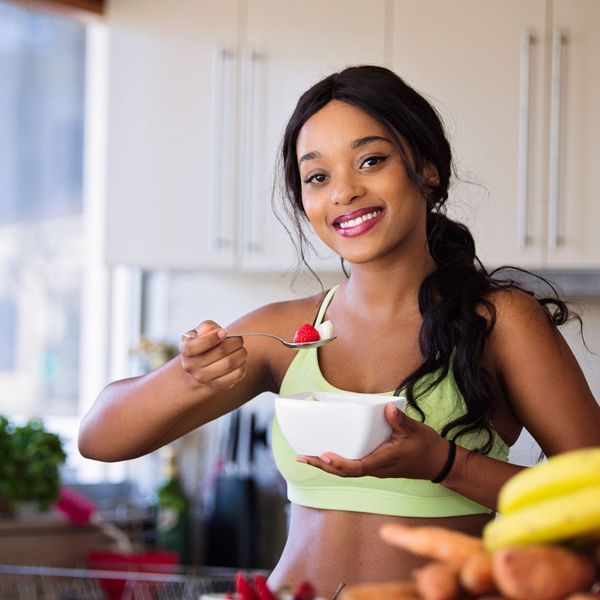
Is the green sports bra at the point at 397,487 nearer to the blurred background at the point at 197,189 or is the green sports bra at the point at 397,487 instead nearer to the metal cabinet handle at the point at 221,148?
the blurred background at the point at 197,189

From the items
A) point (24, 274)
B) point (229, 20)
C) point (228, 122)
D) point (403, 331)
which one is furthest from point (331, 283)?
point (403, 331)

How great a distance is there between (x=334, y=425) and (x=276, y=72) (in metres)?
1.88

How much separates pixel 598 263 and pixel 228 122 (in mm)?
1049

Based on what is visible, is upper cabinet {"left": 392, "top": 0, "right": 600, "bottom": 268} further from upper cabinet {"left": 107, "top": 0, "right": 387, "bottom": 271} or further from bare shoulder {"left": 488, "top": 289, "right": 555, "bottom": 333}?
bare shoulder {"left": 488, "top": 289, "right": 555, "bottom": 333}

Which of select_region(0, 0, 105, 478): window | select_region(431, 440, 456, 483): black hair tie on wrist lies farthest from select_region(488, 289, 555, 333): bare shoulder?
select_region(0, 0, 105, 478): window

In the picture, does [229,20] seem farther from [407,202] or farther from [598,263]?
[407,202]

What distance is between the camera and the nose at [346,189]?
56.7 inches

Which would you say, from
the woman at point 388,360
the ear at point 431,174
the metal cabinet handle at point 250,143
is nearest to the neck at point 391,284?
the woman at point 388,360

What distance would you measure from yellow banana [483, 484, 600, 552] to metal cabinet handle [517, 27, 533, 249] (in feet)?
6.13

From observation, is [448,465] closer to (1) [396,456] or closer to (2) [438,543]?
(1) [396,456]

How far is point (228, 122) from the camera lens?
9.62 feet

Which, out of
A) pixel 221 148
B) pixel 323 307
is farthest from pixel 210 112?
pixel 323 307

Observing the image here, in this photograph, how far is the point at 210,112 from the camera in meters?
2.96

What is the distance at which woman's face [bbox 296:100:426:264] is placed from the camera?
1455mm
